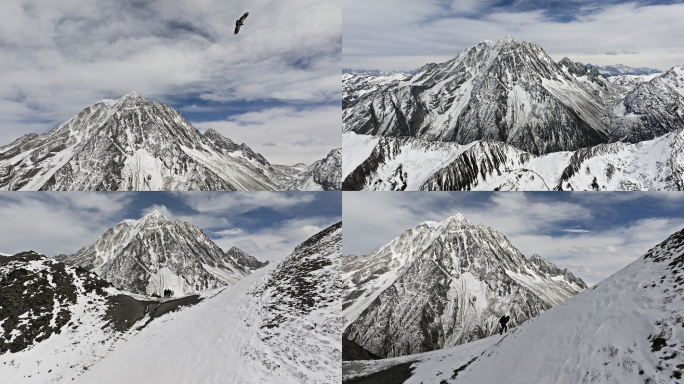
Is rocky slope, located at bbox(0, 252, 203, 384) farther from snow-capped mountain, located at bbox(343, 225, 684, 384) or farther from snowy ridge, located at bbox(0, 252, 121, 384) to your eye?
snow-capped mountain, located at bbox(343, 225, 684, 384)

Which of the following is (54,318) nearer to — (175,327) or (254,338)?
(175,327)

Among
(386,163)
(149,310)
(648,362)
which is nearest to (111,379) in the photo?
(149,310)

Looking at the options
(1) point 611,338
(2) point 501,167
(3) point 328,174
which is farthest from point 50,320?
(3) point 328,174

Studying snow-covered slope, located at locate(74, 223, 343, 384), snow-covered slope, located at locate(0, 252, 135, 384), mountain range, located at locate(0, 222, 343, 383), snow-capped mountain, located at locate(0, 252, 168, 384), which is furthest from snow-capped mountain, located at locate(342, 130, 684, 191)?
snow-covered slope, located at locate(0, 252, 135, 384)

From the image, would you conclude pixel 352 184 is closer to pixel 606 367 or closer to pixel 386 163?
pixel 386 163

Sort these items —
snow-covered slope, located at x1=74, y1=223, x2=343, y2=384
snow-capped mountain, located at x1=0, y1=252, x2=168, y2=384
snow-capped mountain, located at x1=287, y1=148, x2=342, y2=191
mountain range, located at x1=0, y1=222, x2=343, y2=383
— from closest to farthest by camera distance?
snow-covered slope, located at x1=74, y1=223, x2=343, y2=384, mountain range, located at x1=0, y1=222, x2=343, y2=383, snow-capped mountain, located at x1=0, y1=252, x2=168, y2=384, snow-capped mountain, located at x1=287, y1=148, x2=342, y2=191
